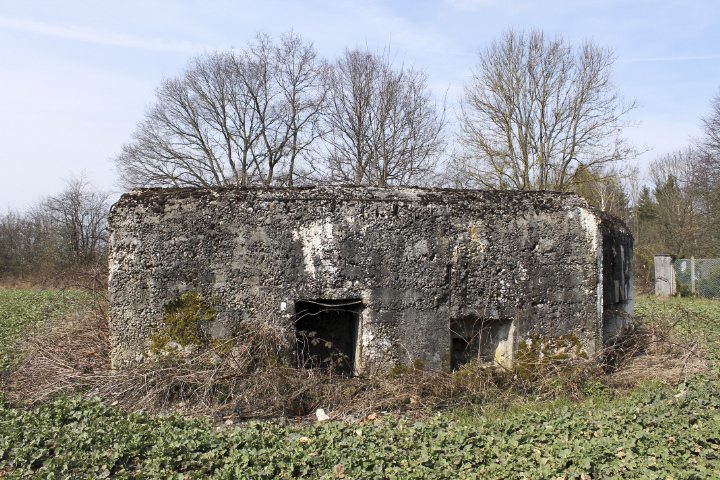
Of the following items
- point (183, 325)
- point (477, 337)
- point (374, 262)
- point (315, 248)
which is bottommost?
point (477, 337)

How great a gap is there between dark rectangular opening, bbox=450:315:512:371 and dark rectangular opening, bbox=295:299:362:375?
1080mm

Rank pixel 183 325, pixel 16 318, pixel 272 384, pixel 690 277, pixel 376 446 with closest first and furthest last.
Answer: pixel 376 446, pixel 272 384, pixel 183 325, pixel 16 318, pixel 690 277

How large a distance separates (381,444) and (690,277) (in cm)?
1790

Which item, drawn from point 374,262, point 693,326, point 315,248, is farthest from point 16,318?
point 693,326

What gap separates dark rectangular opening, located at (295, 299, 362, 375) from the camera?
4.92 m

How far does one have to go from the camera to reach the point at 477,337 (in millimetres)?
5250

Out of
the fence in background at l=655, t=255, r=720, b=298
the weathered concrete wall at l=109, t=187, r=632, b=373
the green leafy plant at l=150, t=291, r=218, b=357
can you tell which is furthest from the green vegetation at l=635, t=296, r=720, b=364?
the fence in background at l=655, t=255, r=720, b=298

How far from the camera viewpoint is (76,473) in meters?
3.14

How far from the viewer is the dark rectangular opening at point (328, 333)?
16.1 ft

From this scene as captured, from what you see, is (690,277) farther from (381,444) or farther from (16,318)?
(16,318)

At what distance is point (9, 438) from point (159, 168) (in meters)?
20.5

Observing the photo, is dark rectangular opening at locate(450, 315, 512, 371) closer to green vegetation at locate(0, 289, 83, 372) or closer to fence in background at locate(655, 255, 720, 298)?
green vegetation at locate(0, 289, 83, 372)

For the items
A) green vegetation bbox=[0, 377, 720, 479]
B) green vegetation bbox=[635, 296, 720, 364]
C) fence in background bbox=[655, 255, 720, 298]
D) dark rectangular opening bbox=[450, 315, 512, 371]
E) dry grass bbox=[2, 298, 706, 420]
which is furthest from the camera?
fence in background bbox=[655, 255, 720, 298]

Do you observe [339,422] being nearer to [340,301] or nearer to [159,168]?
[340,301]
